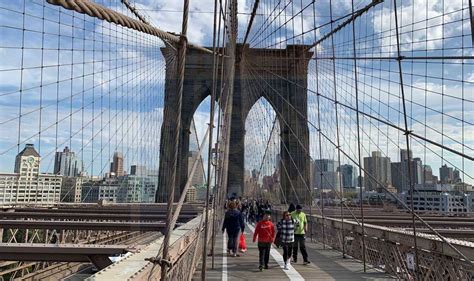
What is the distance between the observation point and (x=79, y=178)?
14.7m

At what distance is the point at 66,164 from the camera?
12945 mm

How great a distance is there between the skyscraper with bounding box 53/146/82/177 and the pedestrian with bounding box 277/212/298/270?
7989mm

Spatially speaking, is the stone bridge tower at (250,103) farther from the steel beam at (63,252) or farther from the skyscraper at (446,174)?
the steel beam at (63,252)

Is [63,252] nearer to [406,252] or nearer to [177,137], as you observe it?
[177,137]

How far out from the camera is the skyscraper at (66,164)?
40.7 ft

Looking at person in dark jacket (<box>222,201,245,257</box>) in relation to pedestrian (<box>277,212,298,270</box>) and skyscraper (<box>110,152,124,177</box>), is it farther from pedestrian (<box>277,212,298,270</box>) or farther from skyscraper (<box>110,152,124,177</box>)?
skyscraper (<box>110,152,124,177</box>)

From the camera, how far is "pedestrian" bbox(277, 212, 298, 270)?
5941 mm

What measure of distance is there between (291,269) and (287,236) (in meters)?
0.46

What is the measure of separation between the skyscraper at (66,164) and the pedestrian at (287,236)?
7.99 m

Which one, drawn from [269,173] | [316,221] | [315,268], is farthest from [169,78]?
[315,268]

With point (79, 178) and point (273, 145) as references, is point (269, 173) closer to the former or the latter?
point (273, 145)

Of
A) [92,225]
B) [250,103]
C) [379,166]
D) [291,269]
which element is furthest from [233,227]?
[250,103]

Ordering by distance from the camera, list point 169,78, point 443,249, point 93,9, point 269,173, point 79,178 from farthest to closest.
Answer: point 269,173 → point 169,78 → point 79,178 → point 443,249 → point 93,9

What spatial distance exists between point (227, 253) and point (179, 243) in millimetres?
3966
